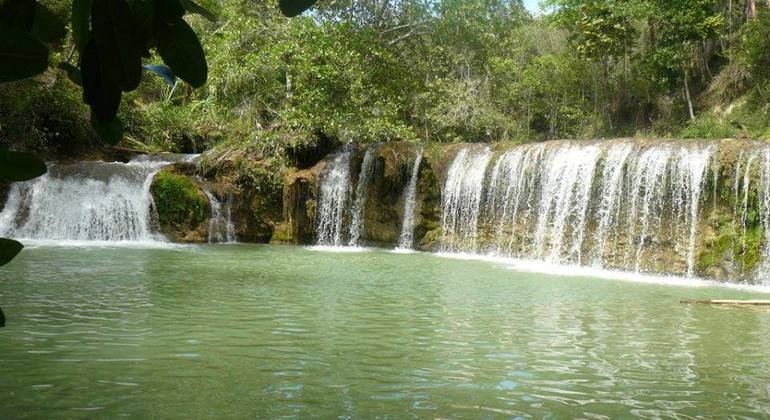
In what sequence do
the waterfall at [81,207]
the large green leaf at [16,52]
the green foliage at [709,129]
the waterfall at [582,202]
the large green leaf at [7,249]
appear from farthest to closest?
1. the green foliage at [709,129]
2. the waterfall at [81,207]
3. the waterfall at [582,202]
4. the large green leaf at [7,249]
5. the large green leaf at [16,52]

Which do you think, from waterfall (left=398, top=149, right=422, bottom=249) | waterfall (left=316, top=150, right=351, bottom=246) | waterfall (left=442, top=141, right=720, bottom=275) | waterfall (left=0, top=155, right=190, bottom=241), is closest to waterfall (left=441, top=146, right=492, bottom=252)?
waterfall (left=442, top=141, right=720, bottom=275)

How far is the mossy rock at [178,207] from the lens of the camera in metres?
16.2

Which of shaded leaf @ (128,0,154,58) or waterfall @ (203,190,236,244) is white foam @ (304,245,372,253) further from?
shaded leaf @ (128,0,154,58)

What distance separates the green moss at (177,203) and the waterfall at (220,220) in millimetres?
292

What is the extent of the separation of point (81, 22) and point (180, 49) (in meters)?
0.15

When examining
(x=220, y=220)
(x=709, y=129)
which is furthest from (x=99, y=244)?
(x=709, y=129)

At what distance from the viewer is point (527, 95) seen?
3381cm

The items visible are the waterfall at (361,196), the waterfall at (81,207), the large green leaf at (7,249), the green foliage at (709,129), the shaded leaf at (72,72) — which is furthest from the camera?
the green foliage at (709,129)

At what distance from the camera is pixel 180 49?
3.67 feet

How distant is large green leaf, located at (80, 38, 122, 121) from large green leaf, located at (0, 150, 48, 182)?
0.14 m

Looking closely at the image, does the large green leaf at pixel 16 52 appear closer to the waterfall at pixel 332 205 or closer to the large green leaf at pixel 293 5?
the large green leaf at pixel 293 5

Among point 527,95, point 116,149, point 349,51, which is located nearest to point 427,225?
point 349,51

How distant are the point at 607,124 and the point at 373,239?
54.5 ft

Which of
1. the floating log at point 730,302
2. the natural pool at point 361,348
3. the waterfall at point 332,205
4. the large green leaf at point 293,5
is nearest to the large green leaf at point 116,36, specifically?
the large green leaf at point 293,5
